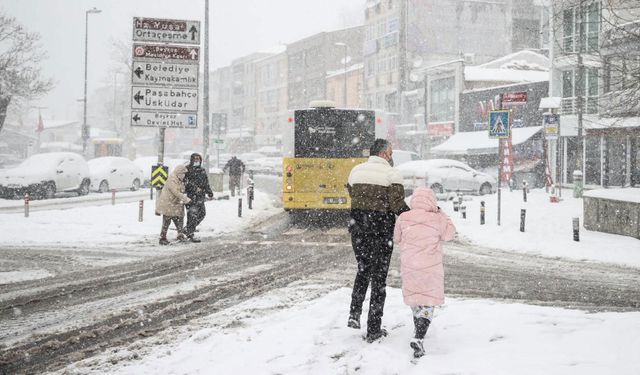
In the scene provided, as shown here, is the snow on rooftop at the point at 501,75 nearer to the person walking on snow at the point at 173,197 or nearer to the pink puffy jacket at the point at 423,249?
the person walking on snow at the point at 173,197

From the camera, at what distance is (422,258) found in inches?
229

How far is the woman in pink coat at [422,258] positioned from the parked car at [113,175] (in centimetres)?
2843

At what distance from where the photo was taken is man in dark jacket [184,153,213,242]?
14383mm

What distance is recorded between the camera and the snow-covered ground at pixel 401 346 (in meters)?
5.30

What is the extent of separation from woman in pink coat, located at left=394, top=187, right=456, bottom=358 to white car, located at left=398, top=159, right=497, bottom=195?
75.6ft

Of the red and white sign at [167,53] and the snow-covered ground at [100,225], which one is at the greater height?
the red and white sign at [167,53]

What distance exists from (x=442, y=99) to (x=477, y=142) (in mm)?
8399

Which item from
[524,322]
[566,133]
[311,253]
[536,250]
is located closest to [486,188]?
[566,133]

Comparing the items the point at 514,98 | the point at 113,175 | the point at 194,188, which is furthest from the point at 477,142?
the point at 194,188

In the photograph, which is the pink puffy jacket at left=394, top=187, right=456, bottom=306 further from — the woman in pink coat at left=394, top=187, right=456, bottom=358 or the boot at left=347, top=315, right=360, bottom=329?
the boot at left=347, top=315, right=360, bottom=329

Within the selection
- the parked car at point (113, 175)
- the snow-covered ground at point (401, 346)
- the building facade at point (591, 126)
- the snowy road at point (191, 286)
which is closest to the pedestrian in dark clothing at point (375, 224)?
the snow-covered ground at point (401, 346)

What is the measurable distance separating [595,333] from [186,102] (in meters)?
12.5

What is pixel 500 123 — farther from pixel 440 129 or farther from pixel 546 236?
pixel 440 129

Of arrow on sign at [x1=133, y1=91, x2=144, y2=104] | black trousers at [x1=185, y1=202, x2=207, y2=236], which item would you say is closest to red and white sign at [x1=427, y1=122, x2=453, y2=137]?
arrow on sign at [x1=133, y1=91, x2=144, y2=104]
